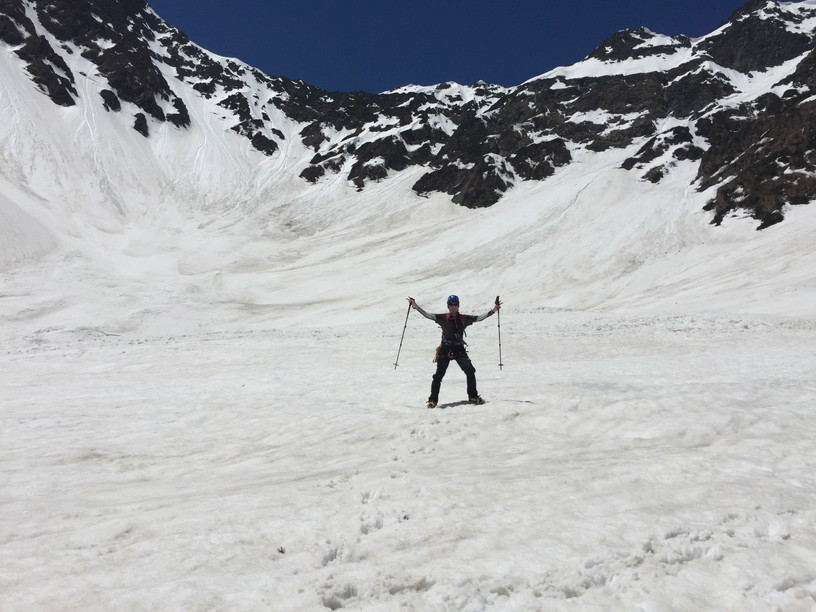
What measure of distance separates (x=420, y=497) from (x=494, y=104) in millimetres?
140749

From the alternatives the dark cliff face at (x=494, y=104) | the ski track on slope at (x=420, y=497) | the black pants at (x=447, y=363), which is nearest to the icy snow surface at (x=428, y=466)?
the ski track on slope at (x=420, y=497)

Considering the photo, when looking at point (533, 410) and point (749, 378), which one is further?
point (749, 378)

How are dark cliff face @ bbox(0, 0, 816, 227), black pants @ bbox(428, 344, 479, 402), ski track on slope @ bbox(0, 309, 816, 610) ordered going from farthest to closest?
dark cliff face @ bbox(0, 0, 816, 227)
black pants @ bbox(428, 344, 479, 402)
ski track on slope @ bbox(0, 309, 816, 610)

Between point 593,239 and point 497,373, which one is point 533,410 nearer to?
point 497,373

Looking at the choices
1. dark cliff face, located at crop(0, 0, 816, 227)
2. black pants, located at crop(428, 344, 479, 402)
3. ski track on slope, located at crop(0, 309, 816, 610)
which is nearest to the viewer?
ski track on slope, located at crop(0, 309, 816, 610)

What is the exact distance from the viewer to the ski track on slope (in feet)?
11.4

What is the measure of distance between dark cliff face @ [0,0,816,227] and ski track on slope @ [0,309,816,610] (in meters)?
59.5

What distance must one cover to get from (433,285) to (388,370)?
33926 mm

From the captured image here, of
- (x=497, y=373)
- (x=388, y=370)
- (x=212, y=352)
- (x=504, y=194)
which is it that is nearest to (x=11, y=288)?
(x=212, y=352)

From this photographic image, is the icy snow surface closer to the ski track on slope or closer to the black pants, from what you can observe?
the ski track on slope

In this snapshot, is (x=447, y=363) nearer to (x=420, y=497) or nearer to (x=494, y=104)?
(x=420, y=497)

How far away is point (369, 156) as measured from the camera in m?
104

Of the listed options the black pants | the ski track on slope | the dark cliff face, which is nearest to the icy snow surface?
the ski track on slope

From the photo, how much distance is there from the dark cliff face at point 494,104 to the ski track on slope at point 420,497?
2343 inches
